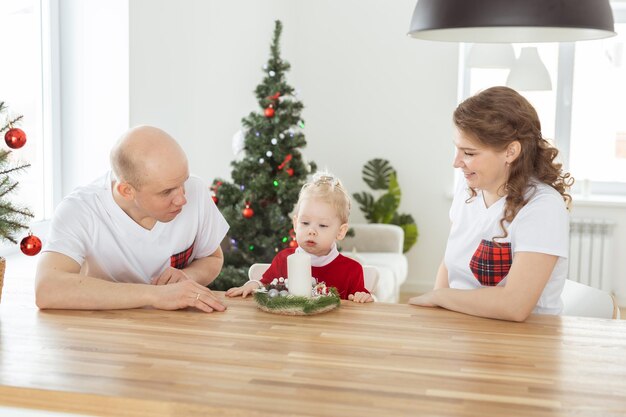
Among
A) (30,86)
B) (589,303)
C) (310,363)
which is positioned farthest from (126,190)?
(30,86)

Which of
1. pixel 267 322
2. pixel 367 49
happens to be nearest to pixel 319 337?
pixel 267 322

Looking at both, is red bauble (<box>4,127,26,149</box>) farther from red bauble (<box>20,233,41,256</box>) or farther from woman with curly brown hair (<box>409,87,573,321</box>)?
woman with curly brown hair (<box>409,87,573,321</box>)

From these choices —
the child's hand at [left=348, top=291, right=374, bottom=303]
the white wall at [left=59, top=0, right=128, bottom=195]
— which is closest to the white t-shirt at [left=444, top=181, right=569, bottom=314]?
the child's hand at [left=348, top=291, right=374, bottom=303]

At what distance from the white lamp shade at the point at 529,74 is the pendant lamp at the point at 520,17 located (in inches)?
143

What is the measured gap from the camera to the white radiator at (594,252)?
6309 mm

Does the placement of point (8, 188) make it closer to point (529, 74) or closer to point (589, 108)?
point (529, 74)

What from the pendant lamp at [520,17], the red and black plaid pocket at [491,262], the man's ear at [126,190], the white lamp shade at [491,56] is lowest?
the red and black plaid pocket at [491,262]

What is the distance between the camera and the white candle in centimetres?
219

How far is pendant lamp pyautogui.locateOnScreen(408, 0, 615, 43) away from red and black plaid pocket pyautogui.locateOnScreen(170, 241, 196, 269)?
1.00m

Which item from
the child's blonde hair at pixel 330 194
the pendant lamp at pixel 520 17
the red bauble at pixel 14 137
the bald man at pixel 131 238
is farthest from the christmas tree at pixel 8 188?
the pendant lamp at pixel 520 17

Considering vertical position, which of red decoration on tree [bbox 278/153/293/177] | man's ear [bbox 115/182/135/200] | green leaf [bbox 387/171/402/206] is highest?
man's ear [bbox 115/182/135/200]

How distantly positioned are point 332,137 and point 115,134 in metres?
2.98

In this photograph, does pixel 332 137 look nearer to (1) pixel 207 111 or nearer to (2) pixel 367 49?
(2) pixel 367 49

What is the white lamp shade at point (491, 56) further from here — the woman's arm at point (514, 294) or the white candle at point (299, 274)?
the white candle at point (299, 274)
